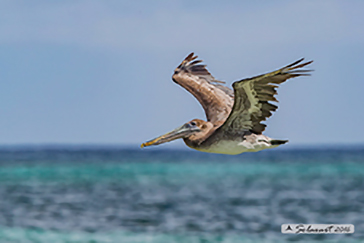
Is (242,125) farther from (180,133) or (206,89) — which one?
(206,89)

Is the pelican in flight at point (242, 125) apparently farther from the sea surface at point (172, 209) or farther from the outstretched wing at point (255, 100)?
the sea surface at point (172, 209)

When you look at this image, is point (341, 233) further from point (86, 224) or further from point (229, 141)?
point (229, 141)

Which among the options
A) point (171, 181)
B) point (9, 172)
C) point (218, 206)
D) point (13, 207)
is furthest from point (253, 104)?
point (9, 172)

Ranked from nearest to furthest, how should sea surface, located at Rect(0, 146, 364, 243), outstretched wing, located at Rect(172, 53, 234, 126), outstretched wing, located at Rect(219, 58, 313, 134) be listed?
1. outstretched wing, located at Rect(219, 58, 313, 134)
2. outstretched wing, located at Rect(172, 53, 234, 126)
3. sea surface, located at Rect(0, 146, 364, 243)

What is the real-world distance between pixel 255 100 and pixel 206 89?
2.75 meters

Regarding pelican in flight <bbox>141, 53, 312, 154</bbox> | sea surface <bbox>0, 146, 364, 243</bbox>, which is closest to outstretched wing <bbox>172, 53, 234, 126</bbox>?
pelican in flight <bbox>141, 53, 312, 154</bbox>

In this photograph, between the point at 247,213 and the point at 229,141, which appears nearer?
the point at 229,141

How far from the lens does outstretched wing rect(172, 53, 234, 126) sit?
1000 cm

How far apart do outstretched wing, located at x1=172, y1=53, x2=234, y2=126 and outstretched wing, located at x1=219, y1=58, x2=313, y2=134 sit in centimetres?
88

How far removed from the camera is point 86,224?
69.9ft

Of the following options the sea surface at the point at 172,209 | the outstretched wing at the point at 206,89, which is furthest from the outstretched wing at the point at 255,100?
the sea surface at the point at 172,209

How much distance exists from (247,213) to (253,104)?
16301 mm

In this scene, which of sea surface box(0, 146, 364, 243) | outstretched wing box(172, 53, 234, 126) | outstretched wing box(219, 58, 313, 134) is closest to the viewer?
outstretched wing box(219, 58, 313, 134)

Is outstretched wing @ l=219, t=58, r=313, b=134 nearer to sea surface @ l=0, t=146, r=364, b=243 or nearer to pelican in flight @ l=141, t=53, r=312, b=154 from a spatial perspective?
pelican in flight @ l=141, t=53, r=312, b=154
